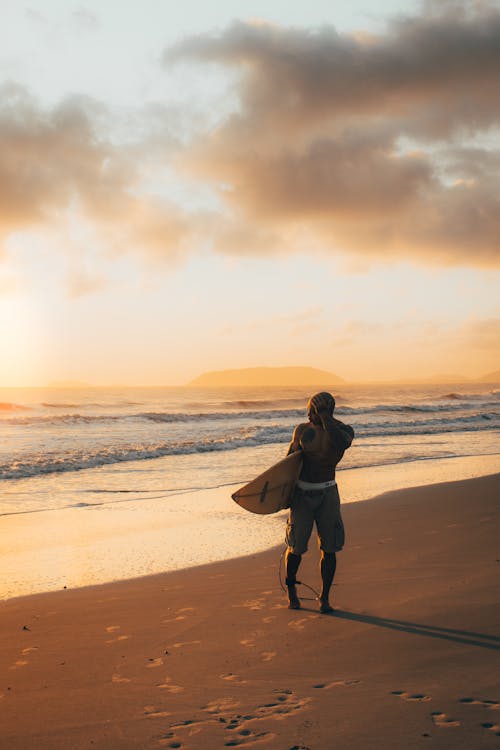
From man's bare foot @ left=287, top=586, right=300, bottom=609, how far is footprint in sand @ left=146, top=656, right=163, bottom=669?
1.54 m

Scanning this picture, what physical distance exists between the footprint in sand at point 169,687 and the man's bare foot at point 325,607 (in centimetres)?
185

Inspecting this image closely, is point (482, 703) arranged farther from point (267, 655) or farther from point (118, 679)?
point (118, 679)

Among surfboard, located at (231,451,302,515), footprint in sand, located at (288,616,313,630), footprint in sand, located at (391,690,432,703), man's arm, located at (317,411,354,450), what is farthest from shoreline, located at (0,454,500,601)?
footprint in sand, located at (391,690,432,703)

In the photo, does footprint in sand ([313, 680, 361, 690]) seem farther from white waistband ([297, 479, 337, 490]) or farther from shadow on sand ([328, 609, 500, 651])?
white waistband ([297, 479, 337, 490])

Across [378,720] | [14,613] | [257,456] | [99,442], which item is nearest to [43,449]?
[99,442]

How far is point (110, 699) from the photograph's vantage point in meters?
3.97

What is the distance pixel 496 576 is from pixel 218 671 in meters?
3.33

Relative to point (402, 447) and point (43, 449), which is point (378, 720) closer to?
point (402, 447)

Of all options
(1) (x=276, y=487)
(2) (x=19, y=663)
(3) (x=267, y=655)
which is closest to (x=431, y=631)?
(3) (x=267, y=655)

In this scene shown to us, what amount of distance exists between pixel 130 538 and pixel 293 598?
3985 millimetres

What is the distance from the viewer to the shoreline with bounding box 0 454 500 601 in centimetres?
733

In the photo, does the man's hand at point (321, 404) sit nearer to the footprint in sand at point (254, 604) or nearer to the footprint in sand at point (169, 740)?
the footprint in sand at point (254, 604)

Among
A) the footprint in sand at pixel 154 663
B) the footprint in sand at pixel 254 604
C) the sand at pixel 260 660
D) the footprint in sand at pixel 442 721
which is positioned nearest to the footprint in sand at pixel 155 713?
the sand at pixel 260 660

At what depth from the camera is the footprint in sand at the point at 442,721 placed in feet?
11.3
